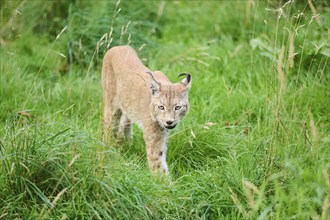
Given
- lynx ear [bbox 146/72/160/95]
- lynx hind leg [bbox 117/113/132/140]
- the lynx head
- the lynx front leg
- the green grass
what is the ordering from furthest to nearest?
lynx hind leg [bbox 117/113/132/140]
lynx ear [bbox 146/72/160/95]
the lynx head
the lynx front leg
the green grass

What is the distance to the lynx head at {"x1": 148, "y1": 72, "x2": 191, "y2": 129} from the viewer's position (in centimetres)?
566

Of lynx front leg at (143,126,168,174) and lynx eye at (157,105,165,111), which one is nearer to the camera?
lynx front leg at (143,126,168,174)

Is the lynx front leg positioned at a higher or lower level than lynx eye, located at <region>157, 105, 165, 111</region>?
lower

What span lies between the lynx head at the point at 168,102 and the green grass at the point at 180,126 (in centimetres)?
28

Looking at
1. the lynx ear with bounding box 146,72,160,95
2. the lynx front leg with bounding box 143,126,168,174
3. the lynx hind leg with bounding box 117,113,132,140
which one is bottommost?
the lynx hind leg with bounding box 117,113,132,140

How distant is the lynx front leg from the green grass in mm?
128

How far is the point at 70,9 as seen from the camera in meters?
8.66

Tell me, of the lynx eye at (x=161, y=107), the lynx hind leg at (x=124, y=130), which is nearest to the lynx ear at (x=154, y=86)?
the lynx eye at (x=161, y=107)

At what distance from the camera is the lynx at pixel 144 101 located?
570 centimetres

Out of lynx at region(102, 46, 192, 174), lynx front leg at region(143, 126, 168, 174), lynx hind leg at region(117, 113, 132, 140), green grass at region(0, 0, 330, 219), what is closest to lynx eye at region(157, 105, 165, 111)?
lynx at region(102, 46, 192, 174)

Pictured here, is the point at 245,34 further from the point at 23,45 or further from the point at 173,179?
the point at 173,179

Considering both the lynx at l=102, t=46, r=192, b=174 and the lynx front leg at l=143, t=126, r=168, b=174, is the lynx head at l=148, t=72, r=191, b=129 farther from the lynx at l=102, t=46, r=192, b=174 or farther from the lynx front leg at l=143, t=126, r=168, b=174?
the lynx front leg at l=143, t=126, r=168, b=174

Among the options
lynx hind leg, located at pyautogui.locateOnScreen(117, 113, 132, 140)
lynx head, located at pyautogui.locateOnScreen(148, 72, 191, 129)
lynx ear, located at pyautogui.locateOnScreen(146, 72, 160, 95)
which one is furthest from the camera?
lynx hind leg, located at pyautogui.locateOnScreen(117, 113, 132, 140)

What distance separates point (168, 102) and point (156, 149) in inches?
18.8
